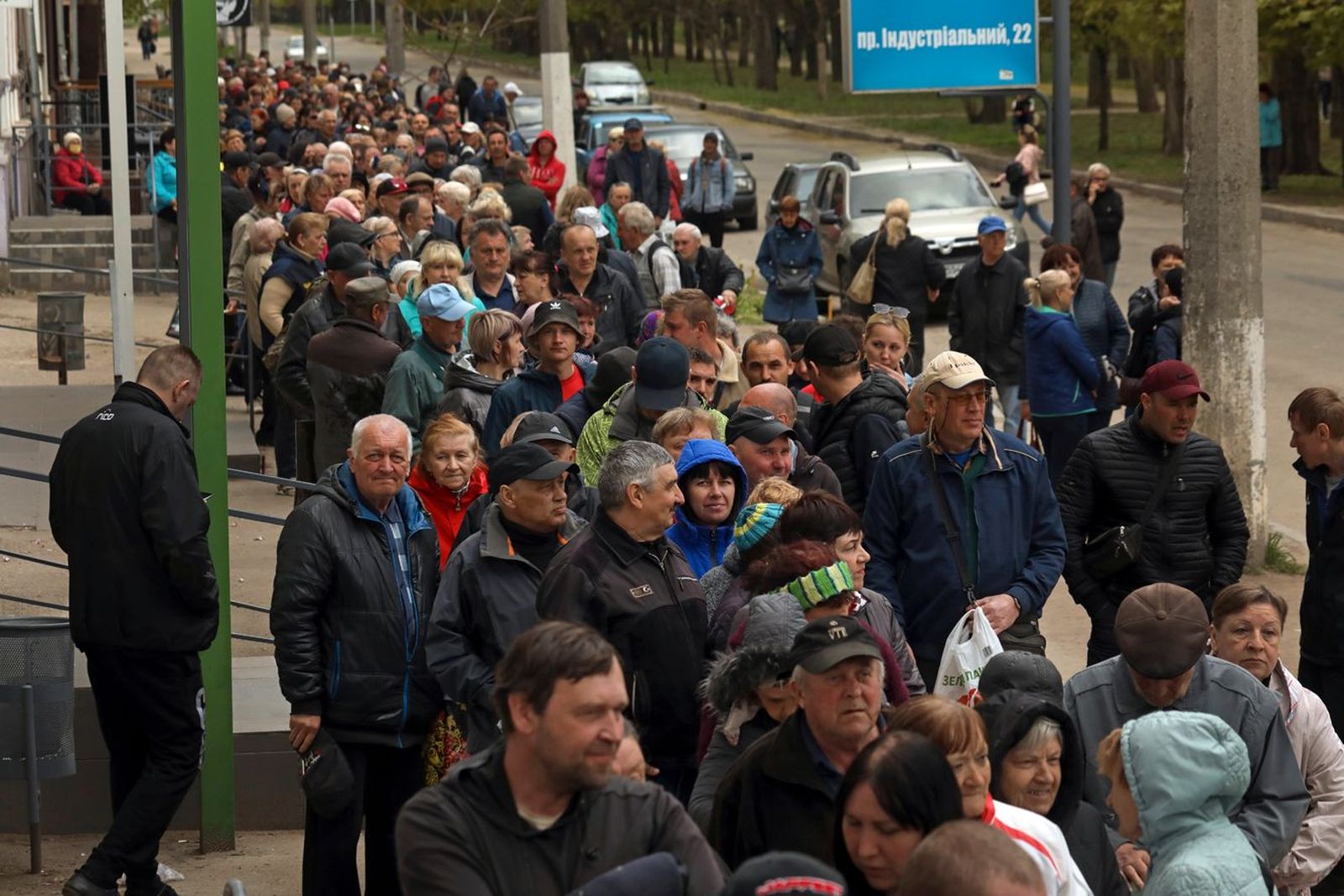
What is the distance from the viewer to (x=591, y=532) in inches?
233

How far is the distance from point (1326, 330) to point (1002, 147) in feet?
→ 79.4

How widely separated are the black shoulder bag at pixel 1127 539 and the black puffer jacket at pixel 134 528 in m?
3.25

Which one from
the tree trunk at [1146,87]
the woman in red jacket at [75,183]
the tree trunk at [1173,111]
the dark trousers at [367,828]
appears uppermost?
the tree trunk at [1146,87]

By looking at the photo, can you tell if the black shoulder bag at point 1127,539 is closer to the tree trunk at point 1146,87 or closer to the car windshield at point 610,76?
the car windshield at point 610,76

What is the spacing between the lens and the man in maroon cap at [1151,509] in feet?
24.9

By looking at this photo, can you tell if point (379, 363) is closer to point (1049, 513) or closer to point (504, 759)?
point (1049, 513)

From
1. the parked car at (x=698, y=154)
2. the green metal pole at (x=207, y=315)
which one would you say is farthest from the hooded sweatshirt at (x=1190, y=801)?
the parked car at (x=698, y=154)

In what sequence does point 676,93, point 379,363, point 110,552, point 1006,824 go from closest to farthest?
point 1006,824 → point 110,552 → point 379,363 → point 676,93

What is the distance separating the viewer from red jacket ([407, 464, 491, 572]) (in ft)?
23.5

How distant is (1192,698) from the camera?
5539mm

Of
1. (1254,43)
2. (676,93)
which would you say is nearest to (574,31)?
(676,93)

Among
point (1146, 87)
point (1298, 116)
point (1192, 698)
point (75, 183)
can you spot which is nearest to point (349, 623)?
point (1192, 698)

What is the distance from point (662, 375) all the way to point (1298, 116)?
32154 mm

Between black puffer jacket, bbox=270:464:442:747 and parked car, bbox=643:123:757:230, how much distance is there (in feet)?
81.6
